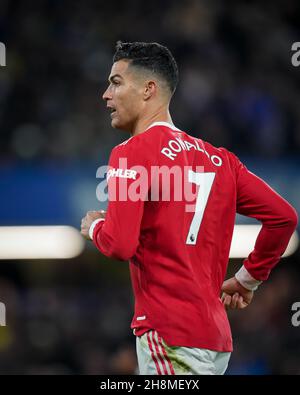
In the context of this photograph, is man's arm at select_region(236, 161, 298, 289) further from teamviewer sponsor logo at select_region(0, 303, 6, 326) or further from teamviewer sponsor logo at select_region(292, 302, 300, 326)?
teamviewer sponsor logo at select_region(0, 303, 6, 326)

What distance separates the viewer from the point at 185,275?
375cm

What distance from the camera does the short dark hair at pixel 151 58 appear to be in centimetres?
402

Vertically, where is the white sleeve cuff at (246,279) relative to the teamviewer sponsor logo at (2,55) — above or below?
below

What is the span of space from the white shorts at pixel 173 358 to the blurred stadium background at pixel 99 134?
396 cm

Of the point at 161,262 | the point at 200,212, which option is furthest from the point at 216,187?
the point at 161,262

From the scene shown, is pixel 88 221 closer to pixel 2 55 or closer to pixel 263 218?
pixel 263 218

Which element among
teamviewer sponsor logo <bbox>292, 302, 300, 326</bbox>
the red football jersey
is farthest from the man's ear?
teamviewer sponsor logo <bbox>292, 302, 300, 326</bbox>

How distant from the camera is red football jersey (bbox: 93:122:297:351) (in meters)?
3.61

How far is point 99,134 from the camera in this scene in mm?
10062

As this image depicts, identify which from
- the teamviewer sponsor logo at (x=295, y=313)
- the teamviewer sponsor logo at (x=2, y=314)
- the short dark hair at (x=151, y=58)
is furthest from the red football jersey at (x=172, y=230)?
the teamviewer sponsor logo at (x=2, y=314)

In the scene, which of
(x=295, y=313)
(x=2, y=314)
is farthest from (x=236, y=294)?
(x=2, y=314)

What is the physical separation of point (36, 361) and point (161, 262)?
560 centimetres

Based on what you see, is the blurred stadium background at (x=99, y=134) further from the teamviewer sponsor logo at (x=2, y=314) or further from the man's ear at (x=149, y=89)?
the man's ear at (x=149, y=89)

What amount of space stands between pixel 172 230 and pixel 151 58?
2.83 ft
